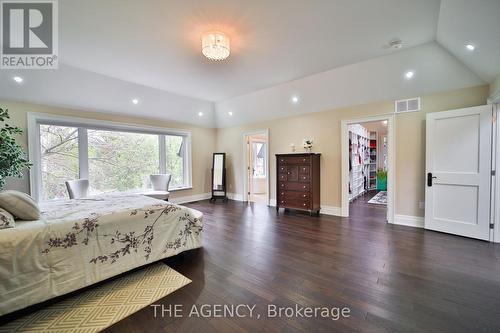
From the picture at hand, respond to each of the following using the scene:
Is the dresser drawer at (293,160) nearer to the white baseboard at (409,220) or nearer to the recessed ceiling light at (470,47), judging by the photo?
the white baseboard at (409,220)

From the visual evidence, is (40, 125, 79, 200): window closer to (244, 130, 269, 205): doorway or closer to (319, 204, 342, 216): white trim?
(244, 130, 269, 205): doorway

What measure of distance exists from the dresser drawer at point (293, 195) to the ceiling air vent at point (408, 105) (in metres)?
2.41

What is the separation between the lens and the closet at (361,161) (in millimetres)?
6077

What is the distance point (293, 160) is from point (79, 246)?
400 cm

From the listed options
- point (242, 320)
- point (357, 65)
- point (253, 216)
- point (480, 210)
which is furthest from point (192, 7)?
point (480, 210)

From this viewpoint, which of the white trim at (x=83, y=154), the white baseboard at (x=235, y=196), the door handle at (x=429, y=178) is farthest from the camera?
the white baseboard at (x=235, y=196)

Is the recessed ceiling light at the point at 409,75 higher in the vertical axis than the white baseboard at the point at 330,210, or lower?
higher

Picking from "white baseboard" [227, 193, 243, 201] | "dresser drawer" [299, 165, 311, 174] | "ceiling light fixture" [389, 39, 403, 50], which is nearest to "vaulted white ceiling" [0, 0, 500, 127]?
"ceiling light fixture" [389, 39, 403, 50]

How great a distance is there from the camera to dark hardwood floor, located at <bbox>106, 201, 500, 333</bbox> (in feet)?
5.10

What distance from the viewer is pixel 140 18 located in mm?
2400

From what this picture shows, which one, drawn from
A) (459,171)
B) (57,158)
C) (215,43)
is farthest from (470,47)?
(57,158)

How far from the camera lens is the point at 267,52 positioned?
3.17 m

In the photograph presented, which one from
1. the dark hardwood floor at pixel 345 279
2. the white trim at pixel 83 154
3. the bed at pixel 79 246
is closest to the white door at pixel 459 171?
the dark hardwood floor at pixel 345 279

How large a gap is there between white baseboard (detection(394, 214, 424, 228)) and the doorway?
2.99 metres
